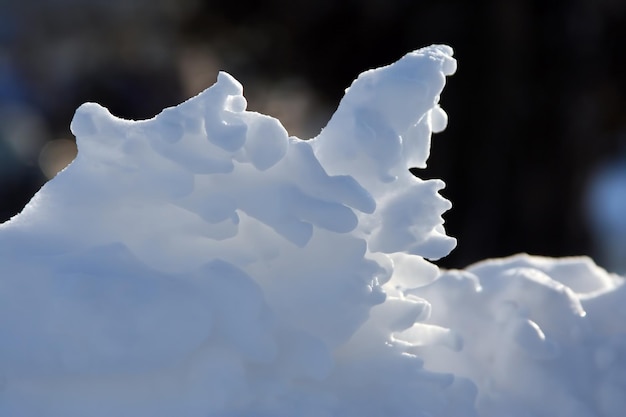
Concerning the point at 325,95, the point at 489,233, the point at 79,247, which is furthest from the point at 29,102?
the point at 79,247

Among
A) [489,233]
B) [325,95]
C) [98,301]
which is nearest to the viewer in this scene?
[98,301]

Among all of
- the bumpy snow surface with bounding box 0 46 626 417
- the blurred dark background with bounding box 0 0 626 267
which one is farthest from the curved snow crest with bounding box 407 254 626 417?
the blurred dark background with bounding box 0 0 626 267

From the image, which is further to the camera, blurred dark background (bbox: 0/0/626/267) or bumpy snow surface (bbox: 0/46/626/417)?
blurred dark background (bbox: 0/0/626/267)

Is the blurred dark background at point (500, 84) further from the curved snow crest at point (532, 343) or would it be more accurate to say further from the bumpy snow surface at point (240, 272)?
the bumpy snow surface at point (240, 272)

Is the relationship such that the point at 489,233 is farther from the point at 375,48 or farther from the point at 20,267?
the point at 20,267

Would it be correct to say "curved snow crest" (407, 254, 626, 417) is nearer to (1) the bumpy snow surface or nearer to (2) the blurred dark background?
(1) the bumpy snow surface

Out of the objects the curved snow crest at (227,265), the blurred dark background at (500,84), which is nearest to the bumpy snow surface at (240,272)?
the curved snow crest at (227,265)

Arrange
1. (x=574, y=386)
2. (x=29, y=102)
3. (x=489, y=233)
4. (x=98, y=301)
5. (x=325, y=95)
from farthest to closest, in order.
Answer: (x=29, y=102) < (x=325, y=95) < (x=489, y=233) < (x=574, y=386) < (x=98, y=301)

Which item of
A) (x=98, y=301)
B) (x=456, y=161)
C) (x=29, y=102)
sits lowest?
(x=98, y=301)
